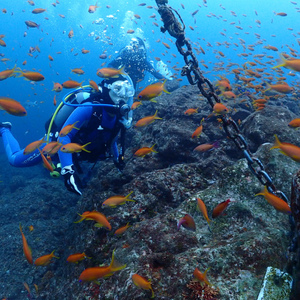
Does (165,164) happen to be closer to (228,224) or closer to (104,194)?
(104,194)

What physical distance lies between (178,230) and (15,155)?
18.6ft

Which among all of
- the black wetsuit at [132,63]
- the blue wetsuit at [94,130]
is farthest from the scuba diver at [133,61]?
the blue wetsuit at [94,130]

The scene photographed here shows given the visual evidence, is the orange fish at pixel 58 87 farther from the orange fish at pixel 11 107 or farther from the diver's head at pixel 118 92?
the orange fish at pixel 11 107

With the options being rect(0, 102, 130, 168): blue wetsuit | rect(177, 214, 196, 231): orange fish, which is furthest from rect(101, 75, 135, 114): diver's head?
rect(177, 214, 196, 231): orange fish

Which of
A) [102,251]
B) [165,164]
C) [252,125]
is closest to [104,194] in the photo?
[102,251]

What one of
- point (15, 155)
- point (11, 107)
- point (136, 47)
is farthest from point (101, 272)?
point (136, 47)

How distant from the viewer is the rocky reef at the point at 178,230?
183 cm

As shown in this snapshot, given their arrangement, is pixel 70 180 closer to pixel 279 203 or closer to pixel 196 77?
pixel 196 77

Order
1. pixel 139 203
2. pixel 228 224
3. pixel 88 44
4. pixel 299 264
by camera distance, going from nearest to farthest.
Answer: pixel 299 264 < pixel 228 224 < pixel 139 203 < pixel 88 44

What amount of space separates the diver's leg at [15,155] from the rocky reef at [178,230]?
187 cm

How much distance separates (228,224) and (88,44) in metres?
170

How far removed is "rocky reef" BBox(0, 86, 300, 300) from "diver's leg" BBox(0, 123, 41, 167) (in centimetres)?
187

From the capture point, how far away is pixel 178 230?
2.55 meters

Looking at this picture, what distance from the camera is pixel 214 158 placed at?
13.5 ft
